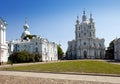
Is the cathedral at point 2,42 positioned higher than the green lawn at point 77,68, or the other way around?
the cathedral at point 2,42

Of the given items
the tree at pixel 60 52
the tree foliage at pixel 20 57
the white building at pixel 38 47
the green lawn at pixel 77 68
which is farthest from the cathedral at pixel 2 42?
the tree at pixel 60 52

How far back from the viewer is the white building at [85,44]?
365 feet

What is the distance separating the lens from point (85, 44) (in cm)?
11381

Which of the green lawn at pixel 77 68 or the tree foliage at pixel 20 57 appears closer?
the green lawn at pixel 77 68

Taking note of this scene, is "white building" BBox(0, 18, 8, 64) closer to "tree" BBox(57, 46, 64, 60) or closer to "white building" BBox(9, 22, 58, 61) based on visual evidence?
"white building" BBox(9, 22, 58, 61)

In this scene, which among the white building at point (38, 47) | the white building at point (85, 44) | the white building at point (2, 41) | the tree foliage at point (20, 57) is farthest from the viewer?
the white building at point (85, 44)

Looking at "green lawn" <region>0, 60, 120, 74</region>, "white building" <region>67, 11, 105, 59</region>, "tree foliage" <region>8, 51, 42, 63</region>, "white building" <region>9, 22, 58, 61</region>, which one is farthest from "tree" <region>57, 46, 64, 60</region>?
"green lawn" <region>0, 60, 120, 74</region>

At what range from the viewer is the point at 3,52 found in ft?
160

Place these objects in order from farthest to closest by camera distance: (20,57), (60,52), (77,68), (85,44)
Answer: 1. (85,44)
2. (60,52)
3. (20,57)
4. (77,68)

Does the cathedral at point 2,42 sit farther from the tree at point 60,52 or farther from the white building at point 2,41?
A: the tree at point 60,52

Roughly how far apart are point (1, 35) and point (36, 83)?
121 ft

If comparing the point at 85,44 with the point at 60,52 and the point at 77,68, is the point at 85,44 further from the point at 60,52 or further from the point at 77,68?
the point at 77,68

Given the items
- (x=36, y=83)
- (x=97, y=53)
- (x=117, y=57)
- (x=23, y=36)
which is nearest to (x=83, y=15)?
(x=97, y=53)

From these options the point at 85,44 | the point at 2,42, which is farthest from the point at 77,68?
the point at 85,44
